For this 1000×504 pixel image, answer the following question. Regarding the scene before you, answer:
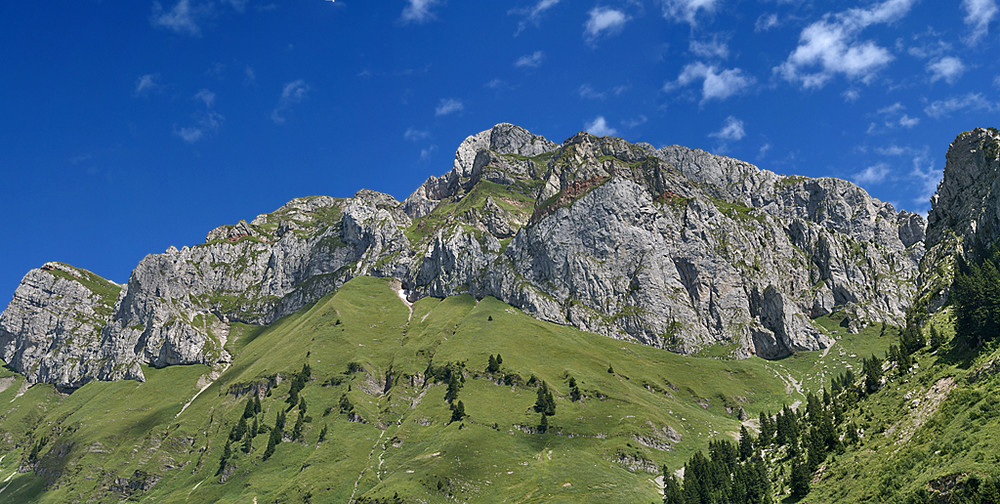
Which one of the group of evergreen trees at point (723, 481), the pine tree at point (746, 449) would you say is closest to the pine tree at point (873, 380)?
the group of evergreen trees at point (723, 481)

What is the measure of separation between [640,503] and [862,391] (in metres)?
69.0

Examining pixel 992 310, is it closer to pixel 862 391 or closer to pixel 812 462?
pixel 862 391

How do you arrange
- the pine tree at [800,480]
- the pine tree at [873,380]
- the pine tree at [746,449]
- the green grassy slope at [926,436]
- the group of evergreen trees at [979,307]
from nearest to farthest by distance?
the green grassy slope at [926,436], the pine tree at [800,480], the group of evergreen trees at [979,307], the pine tree at [873,380], the pine tree at [746,449]

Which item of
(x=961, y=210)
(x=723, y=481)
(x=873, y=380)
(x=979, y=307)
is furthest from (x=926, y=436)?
(x=961, y=210)

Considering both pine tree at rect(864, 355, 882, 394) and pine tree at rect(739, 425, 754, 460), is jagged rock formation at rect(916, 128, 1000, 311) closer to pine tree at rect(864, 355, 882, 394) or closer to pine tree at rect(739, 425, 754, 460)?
pine tree at rect(864, 355, 882, 394)

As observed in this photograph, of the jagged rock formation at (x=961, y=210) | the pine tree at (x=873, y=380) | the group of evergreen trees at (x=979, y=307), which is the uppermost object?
the jagged rock formation at (x=961, y=210)

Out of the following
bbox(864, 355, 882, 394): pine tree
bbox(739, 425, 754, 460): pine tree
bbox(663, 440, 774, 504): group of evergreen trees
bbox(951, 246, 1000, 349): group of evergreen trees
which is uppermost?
bbox(951, 246, 1000, 349): group of evergreen trees

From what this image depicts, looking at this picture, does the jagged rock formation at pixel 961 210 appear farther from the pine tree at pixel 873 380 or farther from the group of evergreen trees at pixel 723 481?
the group of evergreen trees at pixel 723 481

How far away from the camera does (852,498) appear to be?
75938mm

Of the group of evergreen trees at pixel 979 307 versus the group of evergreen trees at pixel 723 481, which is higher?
the group of evergreen trees at pixel 979 307

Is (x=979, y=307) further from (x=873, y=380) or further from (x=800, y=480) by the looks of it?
(x=800, y=480)

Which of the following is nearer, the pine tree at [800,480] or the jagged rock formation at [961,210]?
the pine tree at [800,480]

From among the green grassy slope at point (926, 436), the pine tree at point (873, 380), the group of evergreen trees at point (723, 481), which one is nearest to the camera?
the green grassy slope at point (926, 436)

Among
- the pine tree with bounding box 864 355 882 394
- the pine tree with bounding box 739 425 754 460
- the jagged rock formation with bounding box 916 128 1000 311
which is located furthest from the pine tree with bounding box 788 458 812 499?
the jagged rock formation with bounding box 916 128 1000 311
